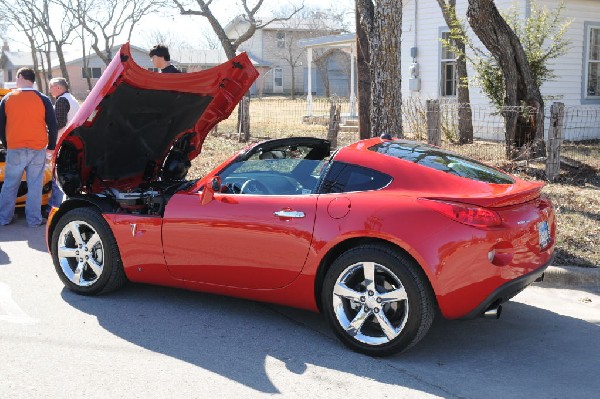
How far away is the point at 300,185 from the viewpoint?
525 cm

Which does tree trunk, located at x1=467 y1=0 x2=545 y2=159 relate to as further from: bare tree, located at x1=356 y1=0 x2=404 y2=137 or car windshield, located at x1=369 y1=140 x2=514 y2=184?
car windshield, located at x1=369 y1=140 x2=514 y2=184

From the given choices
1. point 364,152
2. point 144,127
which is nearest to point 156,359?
point 364,152

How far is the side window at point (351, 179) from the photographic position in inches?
194

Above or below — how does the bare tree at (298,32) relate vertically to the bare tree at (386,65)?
above

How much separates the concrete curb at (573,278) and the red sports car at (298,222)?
140 cm

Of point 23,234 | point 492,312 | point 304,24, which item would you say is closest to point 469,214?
point 492,312

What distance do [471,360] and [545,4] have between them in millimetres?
13264

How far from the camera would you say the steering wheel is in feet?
17.6

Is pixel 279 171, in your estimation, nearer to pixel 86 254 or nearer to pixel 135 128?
pixel 135 128

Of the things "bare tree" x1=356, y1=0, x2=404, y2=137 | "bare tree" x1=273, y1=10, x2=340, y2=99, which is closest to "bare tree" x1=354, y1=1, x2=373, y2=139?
"bare tree" x1=356, y1=0, x2=404, y2=137

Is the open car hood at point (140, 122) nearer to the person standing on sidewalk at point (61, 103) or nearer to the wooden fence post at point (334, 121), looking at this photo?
the person standing on sidewalk at point (61, 103)

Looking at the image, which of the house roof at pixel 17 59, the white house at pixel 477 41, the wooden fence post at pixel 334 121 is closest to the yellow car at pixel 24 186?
the wooden fence post at pixel 334 121

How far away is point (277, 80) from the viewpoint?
66.7m

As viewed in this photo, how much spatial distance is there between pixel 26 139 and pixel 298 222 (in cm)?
516
